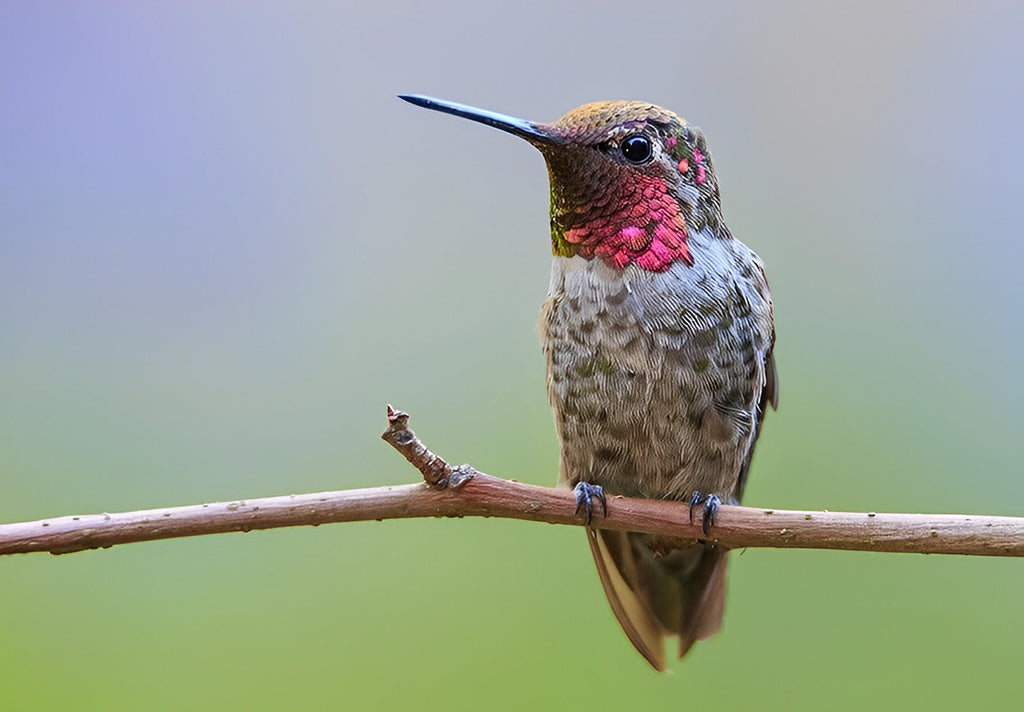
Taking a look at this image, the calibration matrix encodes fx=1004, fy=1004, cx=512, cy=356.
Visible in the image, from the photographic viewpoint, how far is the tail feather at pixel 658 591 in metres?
2.27

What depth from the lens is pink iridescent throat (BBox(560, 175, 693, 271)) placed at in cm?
186

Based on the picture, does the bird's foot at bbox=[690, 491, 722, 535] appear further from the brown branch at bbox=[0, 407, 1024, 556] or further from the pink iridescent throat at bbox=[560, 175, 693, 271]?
the pink iridescent throat at bbox=[560, 175, 693, 271]

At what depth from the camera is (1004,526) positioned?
1.51 m

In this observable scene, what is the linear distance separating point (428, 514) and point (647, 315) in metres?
0.58

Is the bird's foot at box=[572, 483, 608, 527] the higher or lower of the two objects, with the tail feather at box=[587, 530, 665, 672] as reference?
higher

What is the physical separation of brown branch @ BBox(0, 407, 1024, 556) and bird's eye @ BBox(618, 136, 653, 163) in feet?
2.08

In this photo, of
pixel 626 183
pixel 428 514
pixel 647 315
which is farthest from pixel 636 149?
pixel 428 514

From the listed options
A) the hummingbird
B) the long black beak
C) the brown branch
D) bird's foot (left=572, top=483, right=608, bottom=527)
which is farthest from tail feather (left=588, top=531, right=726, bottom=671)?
the long black beak

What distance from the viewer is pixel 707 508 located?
6.09 feet

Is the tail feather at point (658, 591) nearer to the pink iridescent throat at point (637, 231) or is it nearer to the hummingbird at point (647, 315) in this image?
the hummingbird at point (647, 315)

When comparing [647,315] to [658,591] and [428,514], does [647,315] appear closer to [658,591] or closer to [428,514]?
[428,514]

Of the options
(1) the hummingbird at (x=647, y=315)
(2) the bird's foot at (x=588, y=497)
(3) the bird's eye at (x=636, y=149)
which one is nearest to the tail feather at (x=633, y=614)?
(1) the hummingbird at (x=647, y=315)

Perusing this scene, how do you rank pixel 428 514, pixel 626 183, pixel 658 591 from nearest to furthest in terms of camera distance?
pixel 428 514
pixel 626 183
pixel 658 591

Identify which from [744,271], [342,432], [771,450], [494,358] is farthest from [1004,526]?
[342,432]
